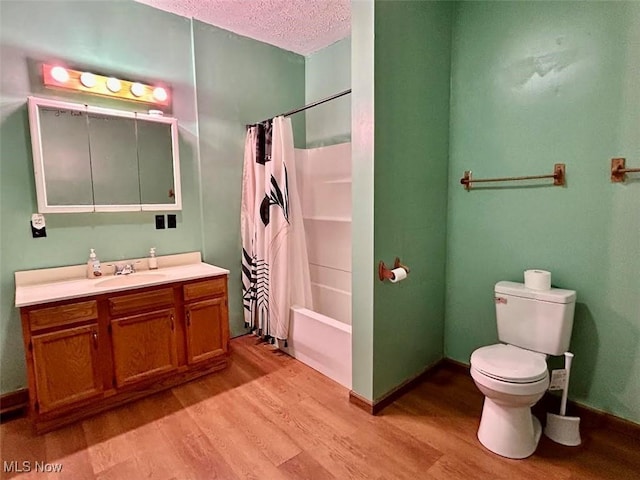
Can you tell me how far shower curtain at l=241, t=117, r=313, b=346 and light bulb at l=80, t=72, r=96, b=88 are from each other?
1.13 meters

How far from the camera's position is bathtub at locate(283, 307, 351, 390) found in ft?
7.56

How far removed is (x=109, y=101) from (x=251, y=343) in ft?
7.09

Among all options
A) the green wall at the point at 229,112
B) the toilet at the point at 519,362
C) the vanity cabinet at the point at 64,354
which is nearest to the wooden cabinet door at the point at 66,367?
the vanity cabinet at the point at 64,354

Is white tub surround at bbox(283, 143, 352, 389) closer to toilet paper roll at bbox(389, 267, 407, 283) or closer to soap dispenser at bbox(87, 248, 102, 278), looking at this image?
toilet paper roll at bbox(389, 267, 407, 283)

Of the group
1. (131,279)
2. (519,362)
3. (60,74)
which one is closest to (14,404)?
(131,279)

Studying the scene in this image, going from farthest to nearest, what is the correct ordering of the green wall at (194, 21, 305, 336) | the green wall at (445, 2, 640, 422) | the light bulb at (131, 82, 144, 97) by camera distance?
the green wall at (194, 21, 305, 336) → the light bulb at (131, 82, 144, 97) → the green wall at (445, 2, 640, 422)

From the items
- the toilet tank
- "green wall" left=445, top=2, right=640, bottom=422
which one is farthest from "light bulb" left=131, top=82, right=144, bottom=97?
the toilet tank

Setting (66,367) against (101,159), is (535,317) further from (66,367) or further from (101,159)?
(101,159)

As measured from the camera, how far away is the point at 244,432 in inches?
73.6

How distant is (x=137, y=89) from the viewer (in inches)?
94.0

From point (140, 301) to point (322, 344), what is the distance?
1.25 metres

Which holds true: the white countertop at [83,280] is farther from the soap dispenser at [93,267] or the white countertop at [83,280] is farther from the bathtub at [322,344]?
the bathtub at [322,344]

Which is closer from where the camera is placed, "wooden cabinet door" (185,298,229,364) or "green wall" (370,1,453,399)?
"green wall" (370,1,453,399)

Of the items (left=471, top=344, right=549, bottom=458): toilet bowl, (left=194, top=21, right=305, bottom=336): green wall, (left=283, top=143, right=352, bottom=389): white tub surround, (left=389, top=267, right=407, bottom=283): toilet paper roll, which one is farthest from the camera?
(left=194, top=21, right=305, bottom=336): green wall
